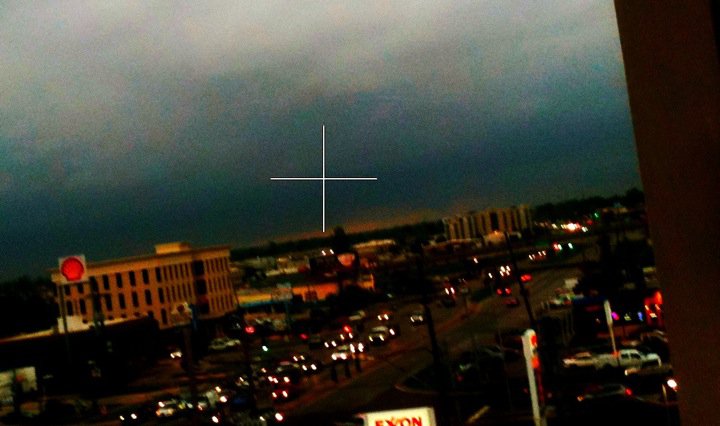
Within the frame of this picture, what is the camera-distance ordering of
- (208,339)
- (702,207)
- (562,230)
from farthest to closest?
1. (208,339)
2. (562,230)
3. (702,207)

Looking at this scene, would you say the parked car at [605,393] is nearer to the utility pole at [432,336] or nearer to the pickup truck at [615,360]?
the pickup truck at [615,360]

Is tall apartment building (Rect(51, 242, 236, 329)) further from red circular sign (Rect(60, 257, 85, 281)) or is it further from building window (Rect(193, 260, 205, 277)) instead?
red circular sign (Rect(60, 257, 85, 281))

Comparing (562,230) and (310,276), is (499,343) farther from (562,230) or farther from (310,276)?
(310,276)

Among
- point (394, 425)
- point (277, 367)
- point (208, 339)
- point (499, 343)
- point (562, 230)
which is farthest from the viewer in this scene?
point (208, 339)

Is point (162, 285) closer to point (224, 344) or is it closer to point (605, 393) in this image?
point (224, 344)

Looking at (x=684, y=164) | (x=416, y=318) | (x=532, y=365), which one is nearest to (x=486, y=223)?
(x=416, y=318)

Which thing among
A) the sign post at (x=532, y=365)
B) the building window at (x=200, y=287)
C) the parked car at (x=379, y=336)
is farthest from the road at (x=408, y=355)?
the building window at (x=200, y=287)

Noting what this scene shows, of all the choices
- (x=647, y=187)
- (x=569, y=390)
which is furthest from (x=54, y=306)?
(x=647, y=187)
